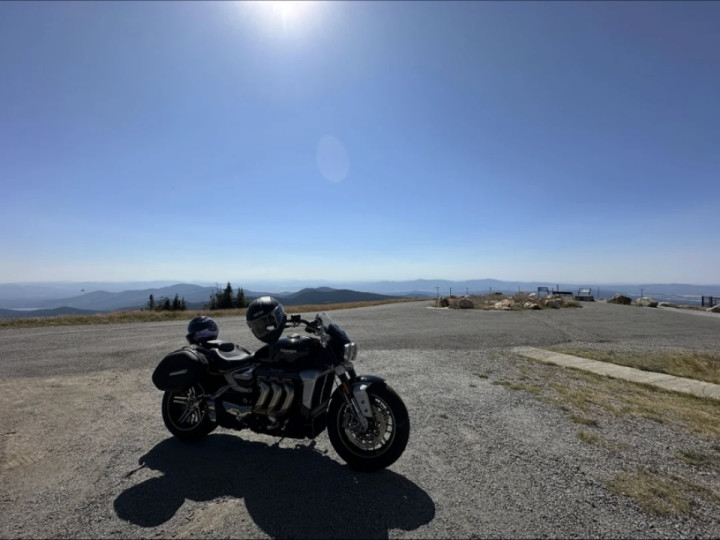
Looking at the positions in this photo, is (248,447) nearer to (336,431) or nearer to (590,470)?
(336,431)

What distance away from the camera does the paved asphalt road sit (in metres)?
2.93

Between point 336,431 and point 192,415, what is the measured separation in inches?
84.7

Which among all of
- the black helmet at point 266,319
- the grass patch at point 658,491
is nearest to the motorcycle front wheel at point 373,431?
the black helmet at point 266,319

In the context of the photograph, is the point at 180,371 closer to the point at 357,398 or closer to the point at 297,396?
the point at 297,396

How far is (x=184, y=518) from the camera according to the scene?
9.97 ft

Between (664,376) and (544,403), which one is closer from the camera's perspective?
(544,403)

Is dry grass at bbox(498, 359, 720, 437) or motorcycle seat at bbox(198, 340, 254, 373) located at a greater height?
motorcycle seat at bbox(198, 340, 254, 373)

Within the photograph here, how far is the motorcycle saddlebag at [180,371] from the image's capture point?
4469mm

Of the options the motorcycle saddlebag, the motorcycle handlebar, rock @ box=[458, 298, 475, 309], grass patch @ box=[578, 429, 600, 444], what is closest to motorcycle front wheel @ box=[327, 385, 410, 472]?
the motorcycle handlebar

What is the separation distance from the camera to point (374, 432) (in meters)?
3.78

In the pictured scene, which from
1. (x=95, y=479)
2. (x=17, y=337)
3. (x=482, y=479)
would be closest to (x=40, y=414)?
(x=95, y=479)

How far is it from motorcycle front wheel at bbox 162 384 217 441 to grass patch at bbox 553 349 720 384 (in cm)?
988

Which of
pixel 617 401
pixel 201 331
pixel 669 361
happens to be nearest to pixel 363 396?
pixel 201 331

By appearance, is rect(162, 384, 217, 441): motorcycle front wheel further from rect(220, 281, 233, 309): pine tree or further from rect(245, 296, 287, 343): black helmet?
rect(220, 281, 233, 309): pine tree
